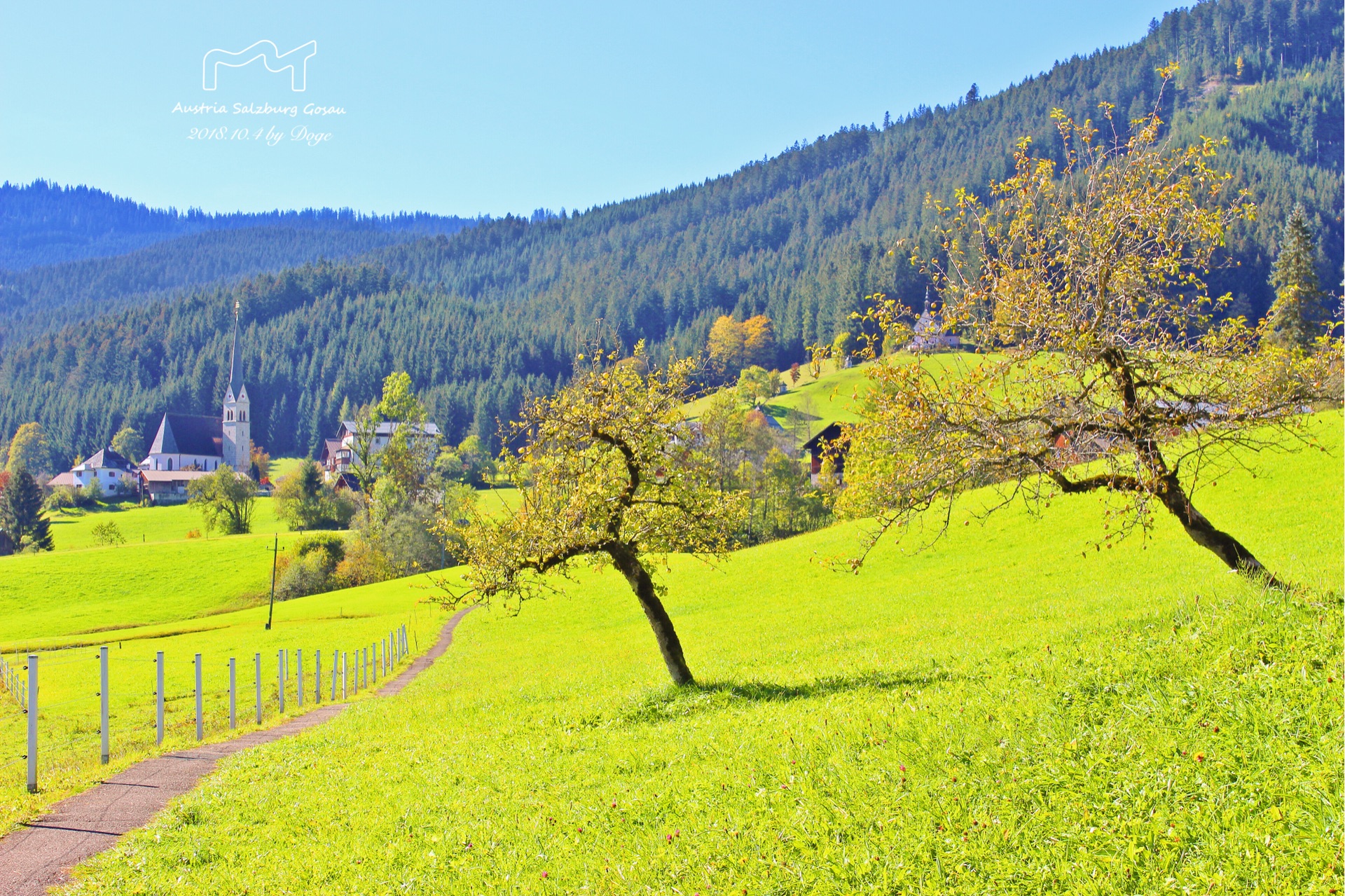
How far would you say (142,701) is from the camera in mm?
31391

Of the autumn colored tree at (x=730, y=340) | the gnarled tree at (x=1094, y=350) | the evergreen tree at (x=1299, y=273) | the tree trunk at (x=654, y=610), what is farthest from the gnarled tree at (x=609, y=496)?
the autumn colored tree at (x=730, y=340)

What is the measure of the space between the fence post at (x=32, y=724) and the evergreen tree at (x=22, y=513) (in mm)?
108318

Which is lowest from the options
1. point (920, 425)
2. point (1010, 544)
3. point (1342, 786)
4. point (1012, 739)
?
point (1010, 544)

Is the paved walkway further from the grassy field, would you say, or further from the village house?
the village house

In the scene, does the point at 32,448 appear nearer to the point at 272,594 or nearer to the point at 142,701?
the point at 272,594

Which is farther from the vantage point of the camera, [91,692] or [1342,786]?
[91,692]

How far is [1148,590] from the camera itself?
60.9 ft

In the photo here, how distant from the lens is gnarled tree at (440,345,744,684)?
52.8 feet

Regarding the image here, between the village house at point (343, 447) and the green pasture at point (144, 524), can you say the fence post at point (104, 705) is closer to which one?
the village house at point (343, 447)

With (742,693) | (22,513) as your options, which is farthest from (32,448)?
(742,693)

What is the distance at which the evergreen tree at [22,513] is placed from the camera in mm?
100875

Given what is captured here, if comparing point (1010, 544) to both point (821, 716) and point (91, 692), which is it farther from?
point (91, 692)

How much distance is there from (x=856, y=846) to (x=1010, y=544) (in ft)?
101

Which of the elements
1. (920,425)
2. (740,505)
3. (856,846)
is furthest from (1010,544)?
(856,846)
